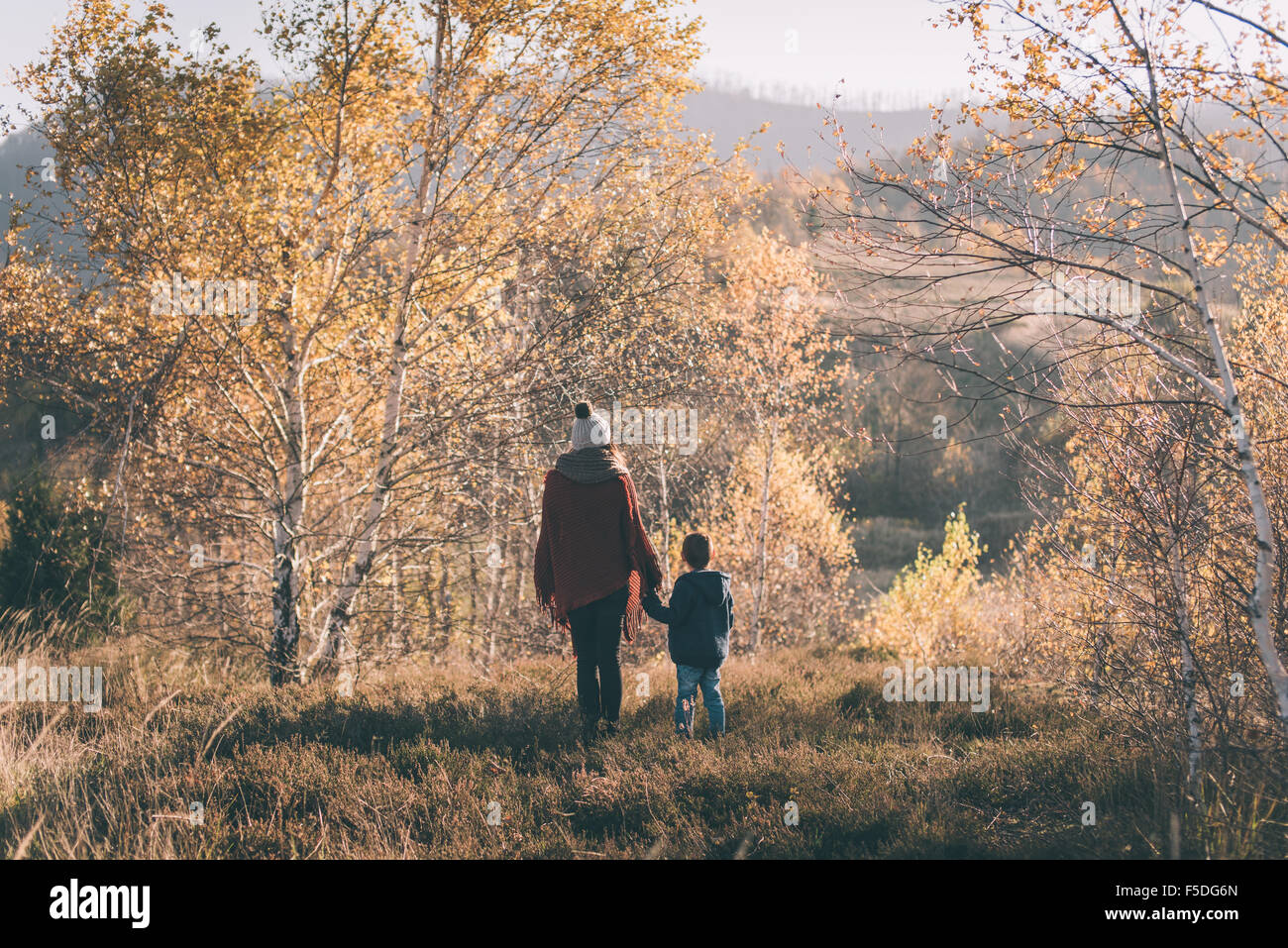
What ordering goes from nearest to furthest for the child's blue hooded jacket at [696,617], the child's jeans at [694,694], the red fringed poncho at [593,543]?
the red fringed poncho at [593,543] < the child's blue hooded jacket at [696,617] < the child's jeans at [694,694]

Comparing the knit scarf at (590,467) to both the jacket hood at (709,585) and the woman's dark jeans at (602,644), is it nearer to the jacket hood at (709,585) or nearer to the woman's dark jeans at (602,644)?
the woman's dark jeans at (602,644)

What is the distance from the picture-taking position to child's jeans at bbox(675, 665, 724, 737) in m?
5.60

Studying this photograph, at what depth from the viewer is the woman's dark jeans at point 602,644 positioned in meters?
5.41

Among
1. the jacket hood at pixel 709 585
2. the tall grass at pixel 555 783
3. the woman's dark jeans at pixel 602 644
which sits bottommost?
the tall grass at pixel 555 783

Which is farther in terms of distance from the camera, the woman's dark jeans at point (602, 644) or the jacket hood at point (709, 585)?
the jacket hood at point (709, 585)

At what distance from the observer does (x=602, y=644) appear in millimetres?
5410

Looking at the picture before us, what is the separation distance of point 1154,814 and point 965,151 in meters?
3.83

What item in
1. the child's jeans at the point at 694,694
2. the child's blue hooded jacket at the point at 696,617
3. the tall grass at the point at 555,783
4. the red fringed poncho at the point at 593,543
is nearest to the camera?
the tall grass at the point at 555,783

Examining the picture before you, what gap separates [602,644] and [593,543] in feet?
2.36

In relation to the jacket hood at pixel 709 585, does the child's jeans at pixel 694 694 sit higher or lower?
lower

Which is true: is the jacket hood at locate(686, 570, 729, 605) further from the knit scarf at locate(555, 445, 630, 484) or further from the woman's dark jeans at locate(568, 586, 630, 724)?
Result: the knit scarf at locate(555, 445, 630, 484)

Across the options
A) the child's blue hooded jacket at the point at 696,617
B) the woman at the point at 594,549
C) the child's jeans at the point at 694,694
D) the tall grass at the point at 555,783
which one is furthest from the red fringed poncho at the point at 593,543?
the tall grass at the point at 555,783

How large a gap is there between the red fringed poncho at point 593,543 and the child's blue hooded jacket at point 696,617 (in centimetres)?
19

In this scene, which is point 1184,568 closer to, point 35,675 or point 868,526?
point 35,675
